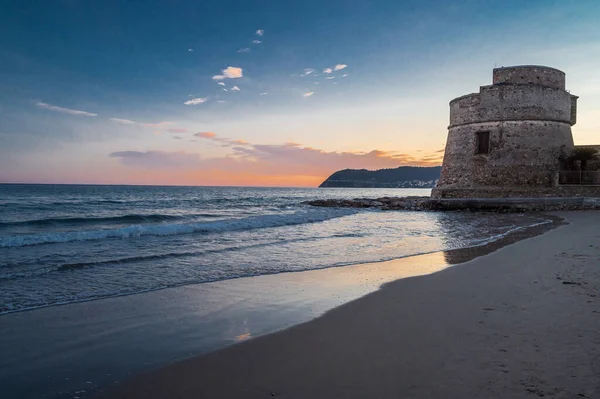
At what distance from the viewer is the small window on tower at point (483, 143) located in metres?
22.4

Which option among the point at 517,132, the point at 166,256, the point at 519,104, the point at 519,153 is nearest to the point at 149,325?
the point at 166,256

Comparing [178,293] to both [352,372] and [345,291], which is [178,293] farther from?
[352,372]

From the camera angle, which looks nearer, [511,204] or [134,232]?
[134,232]

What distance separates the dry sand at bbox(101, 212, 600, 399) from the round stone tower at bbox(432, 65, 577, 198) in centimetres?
1943

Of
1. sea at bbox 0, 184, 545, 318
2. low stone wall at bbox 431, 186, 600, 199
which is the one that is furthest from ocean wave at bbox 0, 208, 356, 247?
low stone wall at bbox 431, 186, 600, 199

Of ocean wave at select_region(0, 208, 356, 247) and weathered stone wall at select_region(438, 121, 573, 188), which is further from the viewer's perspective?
weathered stone wall at select_region(438, 121, 573, 188)

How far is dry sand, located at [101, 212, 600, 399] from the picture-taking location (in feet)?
7.04

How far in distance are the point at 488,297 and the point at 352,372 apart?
234 centimetres

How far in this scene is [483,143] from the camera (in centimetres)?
2267

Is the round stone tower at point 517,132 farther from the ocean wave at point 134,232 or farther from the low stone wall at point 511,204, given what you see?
the ocean wave at point 134,232

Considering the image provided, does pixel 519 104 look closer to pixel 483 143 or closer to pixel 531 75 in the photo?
pixel 531 75

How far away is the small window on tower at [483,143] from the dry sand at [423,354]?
20149 millimetres

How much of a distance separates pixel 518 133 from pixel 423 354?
22.7 m

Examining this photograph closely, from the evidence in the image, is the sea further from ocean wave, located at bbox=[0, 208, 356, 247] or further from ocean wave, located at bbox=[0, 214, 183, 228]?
ocean wave, located at bbox=[0, 214, 183, 228]
